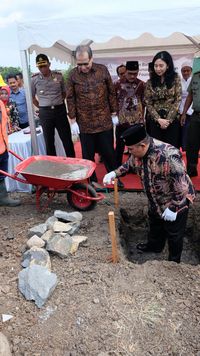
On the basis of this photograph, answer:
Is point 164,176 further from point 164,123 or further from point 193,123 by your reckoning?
point 193,123

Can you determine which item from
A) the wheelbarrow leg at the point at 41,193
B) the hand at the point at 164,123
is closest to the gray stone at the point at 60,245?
the wheelbarrow leg at the point at 41,193

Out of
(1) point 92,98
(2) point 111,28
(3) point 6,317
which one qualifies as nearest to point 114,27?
(2) point 111,28

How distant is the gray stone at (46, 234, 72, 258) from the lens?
3111mm

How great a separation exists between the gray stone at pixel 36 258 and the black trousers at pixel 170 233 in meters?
1.04

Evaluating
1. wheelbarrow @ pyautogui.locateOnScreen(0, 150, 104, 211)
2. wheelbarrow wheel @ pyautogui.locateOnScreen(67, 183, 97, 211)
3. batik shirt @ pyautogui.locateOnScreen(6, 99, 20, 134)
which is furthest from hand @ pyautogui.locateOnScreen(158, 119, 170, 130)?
batik shirt @ pyautogui.locateOnScreen(6, 99, 20, 134)

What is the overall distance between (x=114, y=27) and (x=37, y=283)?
2770 mm

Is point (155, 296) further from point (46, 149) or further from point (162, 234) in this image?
point (46, 149)

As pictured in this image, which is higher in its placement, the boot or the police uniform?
the police uniform

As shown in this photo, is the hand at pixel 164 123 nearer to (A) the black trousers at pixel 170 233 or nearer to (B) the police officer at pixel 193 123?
(B) the police officer at pixel 193 123

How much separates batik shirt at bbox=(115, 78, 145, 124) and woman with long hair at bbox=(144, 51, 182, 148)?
323mm

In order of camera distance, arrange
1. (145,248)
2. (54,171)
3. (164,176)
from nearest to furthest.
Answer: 1. (164,176)
2. (145,248)
3. (54,171)

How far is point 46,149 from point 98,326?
3338 mm

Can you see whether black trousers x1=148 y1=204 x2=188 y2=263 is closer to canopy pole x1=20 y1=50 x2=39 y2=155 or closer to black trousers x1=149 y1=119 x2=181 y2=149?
black trousers x1=149 y1=119 x2=181 y2=149

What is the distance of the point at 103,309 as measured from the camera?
246 cm
